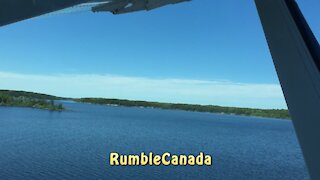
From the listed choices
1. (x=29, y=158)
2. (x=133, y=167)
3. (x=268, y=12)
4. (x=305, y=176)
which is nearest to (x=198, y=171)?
(x=133, y=167)

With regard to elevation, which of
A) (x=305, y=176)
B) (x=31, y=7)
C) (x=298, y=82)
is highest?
(x=31, y=7)

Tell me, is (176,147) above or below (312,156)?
below

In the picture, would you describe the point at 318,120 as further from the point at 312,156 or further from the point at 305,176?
the point at 305,176

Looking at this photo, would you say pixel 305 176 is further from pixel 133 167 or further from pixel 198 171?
pixel 133 167

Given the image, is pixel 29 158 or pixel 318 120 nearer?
pixel 318 120

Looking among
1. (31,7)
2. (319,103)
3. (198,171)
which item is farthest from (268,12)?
(198,171)

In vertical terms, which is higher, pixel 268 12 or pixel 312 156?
pixel 268 12

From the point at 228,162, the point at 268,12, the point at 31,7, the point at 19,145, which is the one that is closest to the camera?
the point at 31,7

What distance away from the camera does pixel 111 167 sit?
145 feet

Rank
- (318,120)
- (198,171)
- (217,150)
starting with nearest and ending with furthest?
(318,120) < (198,171) < (217,150)

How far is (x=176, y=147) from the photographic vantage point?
67938 millimetres

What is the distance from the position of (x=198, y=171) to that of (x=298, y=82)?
4120cm

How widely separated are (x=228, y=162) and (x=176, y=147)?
53.6 feet

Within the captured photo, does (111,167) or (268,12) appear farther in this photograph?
(111,167)
